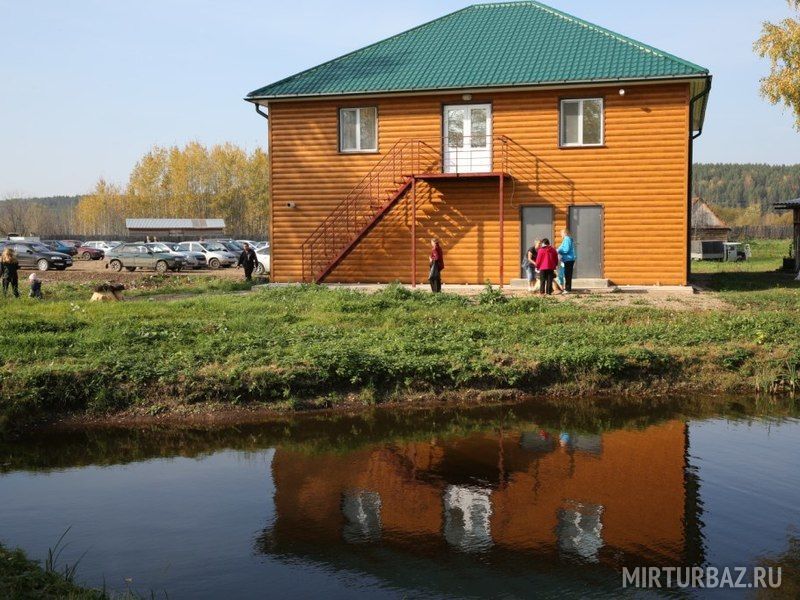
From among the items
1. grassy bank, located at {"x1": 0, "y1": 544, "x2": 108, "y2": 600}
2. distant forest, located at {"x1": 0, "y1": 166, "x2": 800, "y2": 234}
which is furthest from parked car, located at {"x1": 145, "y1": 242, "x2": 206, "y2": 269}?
distant forest, located at {"x1": 0, "y1": 166, "x2": 800, "y2": 234}

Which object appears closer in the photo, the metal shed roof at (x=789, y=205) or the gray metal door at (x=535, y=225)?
the gray metal door at (x=535, y=225)

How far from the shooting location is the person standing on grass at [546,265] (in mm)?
22203

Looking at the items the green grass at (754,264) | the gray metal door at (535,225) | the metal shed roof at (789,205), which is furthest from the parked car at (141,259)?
the metal shed roof at (789,205)

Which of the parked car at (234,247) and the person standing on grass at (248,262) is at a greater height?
the parked car at (234,247)

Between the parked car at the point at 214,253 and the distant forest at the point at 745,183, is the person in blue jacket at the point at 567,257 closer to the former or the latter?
the parked car at the point at 214,253

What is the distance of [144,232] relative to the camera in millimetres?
100688

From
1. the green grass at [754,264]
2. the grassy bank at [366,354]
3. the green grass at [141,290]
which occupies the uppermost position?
the green grass at [754,264]

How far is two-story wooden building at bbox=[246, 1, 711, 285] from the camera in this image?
2419 centimetres

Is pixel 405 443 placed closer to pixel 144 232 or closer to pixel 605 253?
pixel 605 253

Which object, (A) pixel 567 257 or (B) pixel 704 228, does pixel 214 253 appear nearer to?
(A) pixel 567 257

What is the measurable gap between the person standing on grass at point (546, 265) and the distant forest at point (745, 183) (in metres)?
166

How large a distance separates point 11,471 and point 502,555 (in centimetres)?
651

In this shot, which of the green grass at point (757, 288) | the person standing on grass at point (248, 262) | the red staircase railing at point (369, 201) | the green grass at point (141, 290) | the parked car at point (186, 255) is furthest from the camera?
the parked car at point (186, 255)

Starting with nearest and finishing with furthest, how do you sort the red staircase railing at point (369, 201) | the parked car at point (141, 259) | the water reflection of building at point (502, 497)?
the water reflection of building at point (502, 497)
the red staircase railing at point (369, 201)
the parked car at point (141, 259)
